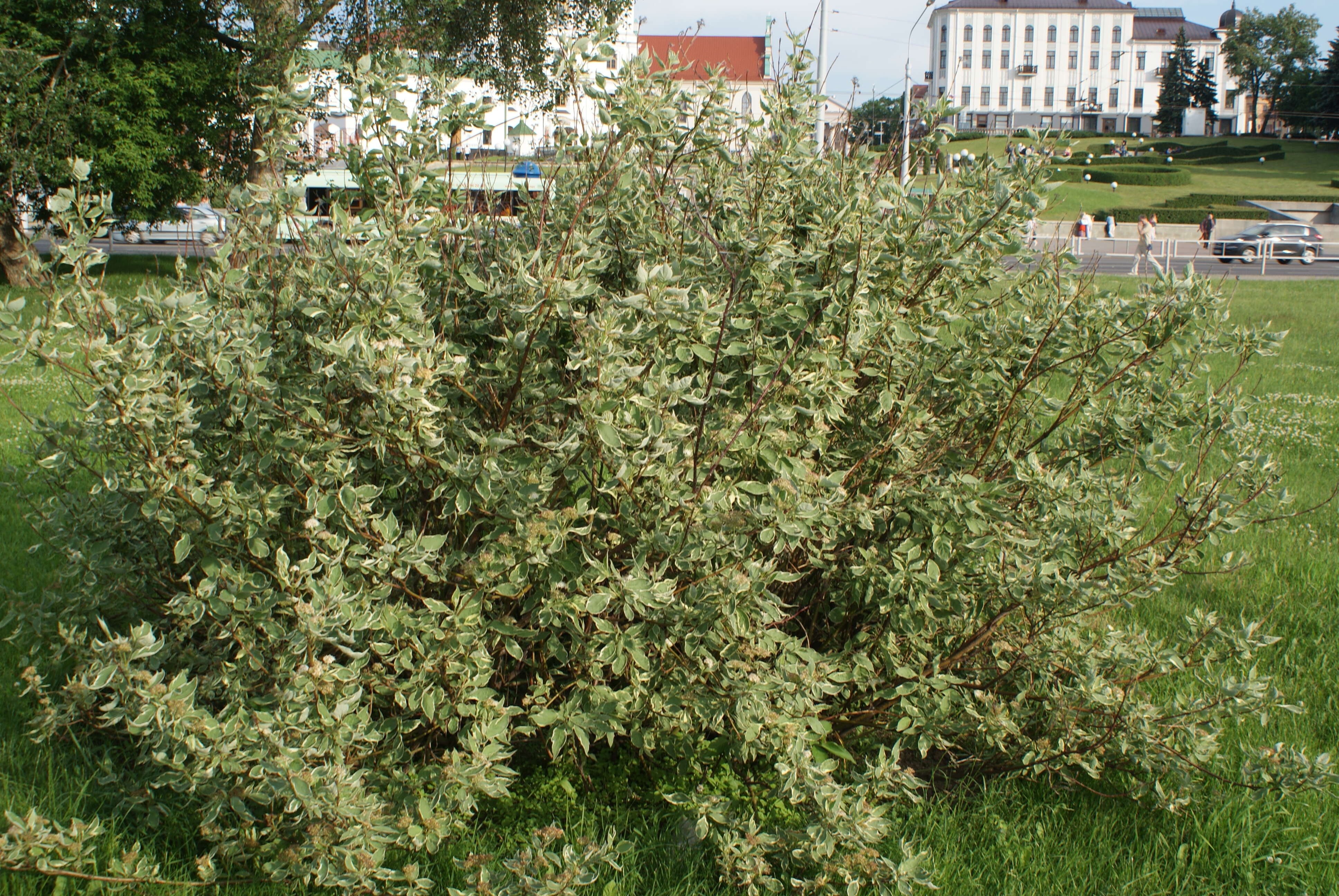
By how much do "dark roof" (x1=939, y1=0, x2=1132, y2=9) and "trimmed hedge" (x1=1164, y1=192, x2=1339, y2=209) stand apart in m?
68.8

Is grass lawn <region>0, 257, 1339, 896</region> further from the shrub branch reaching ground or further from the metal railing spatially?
the metal railing

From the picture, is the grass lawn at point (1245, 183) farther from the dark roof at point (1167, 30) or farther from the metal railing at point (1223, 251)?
the dark roof at point (1167, 30)

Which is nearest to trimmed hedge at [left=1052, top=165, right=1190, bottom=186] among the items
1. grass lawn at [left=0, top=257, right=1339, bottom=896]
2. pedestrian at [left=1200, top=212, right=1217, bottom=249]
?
pedestrian at [left=1200, top=212, right=1217, bottom=249]

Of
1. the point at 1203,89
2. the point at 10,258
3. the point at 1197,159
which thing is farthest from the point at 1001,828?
the point at 1203,89

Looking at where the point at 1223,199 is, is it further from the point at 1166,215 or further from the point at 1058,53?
the point at 1058,53

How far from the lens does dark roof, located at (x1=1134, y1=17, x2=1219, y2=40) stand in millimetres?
113688

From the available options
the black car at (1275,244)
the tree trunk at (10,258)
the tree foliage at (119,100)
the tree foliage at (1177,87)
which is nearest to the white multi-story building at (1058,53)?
the tree foliage at (1177,87)

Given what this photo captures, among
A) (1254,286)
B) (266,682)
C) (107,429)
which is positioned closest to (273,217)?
(107,429)

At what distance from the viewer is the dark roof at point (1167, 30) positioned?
11369 centimetres

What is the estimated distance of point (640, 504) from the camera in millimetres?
2588

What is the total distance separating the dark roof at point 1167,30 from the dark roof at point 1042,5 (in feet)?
21.7

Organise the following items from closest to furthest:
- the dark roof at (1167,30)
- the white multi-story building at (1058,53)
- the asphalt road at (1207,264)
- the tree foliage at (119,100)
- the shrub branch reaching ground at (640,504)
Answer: the shrub branch reaching ground at (640,504), the tree foliage at (119,100), the asphalt road at (1207,264), the white multi-story building at (1058,53), the dark roof at (1167,30)

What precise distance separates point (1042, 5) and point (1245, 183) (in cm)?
6416

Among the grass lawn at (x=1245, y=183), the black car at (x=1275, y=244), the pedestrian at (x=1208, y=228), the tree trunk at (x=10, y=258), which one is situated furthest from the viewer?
the grass lawn at (x=1245, y=183)
